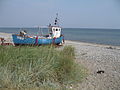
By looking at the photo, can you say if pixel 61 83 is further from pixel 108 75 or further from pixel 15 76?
pixel 108 75

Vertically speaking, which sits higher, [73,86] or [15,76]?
[15,76]

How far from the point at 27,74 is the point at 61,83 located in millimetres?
1127

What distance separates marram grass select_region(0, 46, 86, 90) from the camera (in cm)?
466

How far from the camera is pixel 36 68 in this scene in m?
5.11

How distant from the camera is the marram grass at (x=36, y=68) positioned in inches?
183

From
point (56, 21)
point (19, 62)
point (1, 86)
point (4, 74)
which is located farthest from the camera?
point (56, 21)

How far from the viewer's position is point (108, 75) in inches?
249

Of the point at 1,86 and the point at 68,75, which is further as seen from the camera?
the point at 68,75

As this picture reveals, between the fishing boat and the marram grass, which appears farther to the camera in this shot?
the fishing boat

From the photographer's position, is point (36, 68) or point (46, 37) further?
point (46, 37)

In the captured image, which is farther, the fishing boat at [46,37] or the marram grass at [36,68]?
the fishing boat at [46,37]

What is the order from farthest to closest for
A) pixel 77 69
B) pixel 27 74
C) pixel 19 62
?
pixel 77 69
pixel 19 62
pixel 27 74

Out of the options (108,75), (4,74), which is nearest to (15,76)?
(4,74)

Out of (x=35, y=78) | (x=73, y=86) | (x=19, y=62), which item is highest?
(x=19, y=62)
